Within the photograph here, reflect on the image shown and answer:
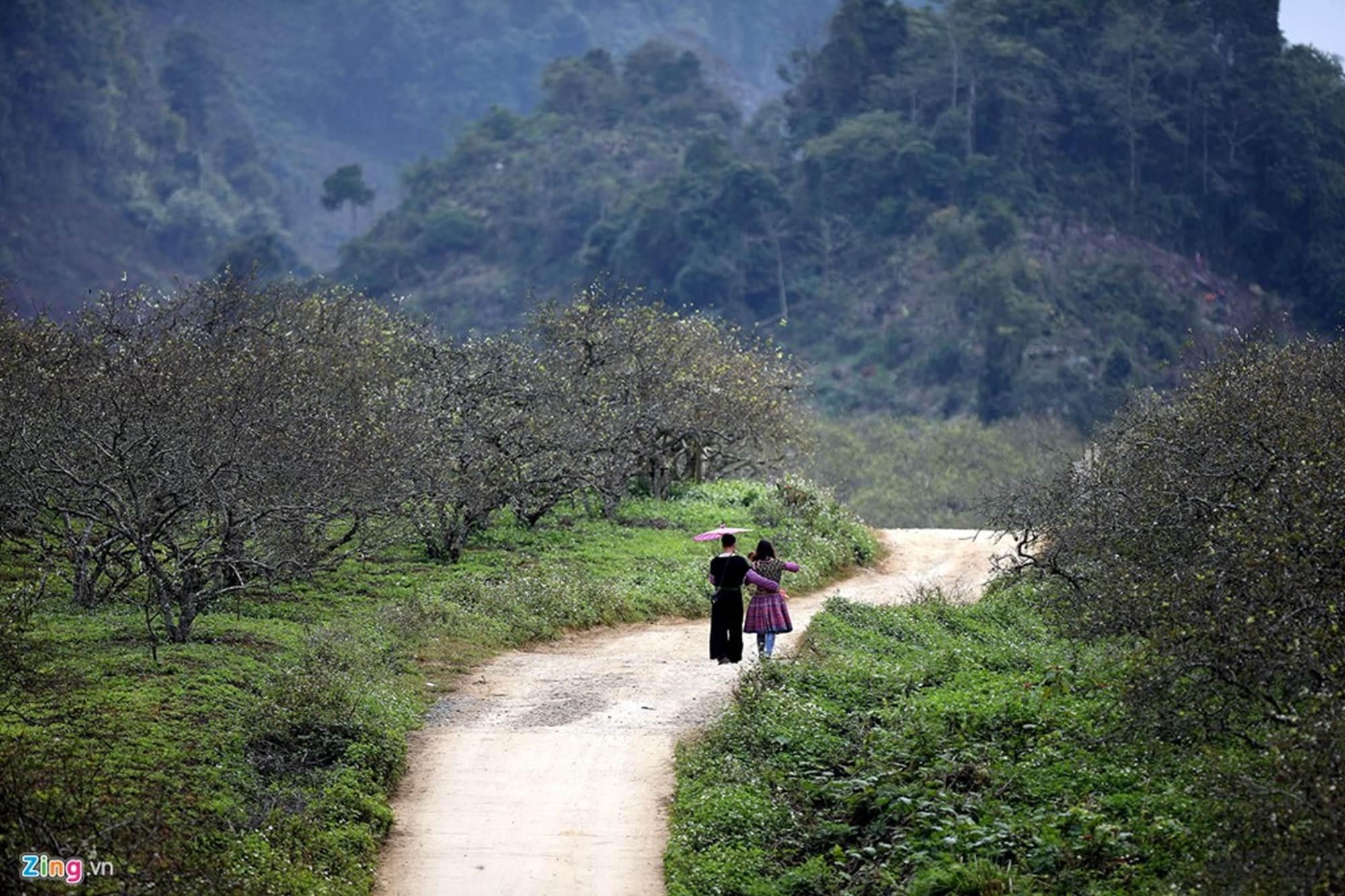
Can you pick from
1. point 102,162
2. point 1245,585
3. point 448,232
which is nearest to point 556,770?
point 1245,585

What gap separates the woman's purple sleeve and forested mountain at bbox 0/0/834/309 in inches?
2657

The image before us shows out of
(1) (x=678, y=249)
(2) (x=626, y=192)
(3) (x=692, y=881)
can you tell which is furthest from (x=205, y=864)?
(2) (x=626, y=192)

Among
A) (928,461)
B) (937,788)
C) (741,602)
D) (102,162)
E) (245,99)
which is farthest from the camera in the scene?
(245,99)

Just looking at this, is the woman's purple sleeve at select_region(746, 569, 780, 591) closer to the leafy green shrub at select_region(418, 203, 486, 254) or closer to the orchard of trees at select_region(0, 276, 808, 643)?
the orchard of trees at select_region(0, 276, 808, 643)

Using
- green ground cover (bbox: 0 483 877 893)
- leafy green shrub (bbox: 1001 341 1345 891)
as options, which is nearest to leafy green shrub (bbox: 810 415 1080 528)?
green ground cover (bbox: 0 483 877 893)

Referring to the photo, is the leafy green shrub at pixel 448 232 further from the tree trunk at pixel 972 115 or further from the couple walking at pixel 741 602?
the couple walking at pixel 741 602

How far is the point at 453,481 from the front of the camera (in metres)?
25.5

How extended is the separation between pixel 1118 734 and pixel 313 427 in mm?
10979

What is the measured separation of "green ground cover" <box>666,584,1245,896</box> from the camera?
12266mm

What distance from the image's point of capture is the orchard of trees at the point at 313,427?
18953 mm

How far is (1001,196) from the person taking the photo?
8606 cm

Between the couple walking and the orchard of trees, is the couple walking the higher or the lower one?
the lower one

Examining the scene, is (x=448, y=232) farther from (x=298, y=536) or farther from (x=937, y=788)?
(x=937, y=788)

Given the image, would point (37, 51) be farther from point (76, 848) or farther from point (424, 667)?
point (76, 848)
